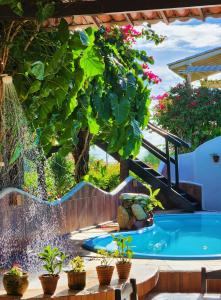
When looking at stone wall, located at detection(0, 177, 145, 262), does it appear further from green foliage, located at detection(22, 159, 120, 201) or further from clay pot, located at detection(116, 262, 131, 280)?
clay pot, located at detection(116, 262, 131, 280)

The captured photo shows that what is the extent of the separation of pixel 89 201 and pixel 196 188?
349 cm

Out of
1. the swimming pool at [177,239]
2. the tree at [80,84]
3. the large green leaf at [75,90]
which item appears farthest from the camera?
the swimming pool at [177,239]

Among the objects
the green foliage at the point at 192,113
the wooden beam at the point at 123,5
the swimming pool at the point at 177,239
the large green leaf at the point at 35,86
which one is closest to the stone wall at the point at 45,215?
the swimming pool at the point at 177,239

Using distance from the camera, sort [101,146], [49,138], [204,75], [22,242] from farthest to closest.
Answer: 1. [204,75]
2. [101,146]
3. [49,138]
4. [22,242]

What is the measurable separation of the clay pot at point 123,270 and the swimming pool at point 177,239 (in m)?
1.65

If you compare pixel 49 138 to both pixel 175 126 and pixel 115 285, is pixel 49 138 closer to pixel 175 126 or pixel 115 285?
pixel 115 285

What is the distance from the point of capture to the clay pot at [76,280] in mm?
5062

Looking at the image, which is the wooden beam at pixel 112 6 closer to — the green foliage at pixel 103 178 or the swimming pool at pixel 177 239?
the swimming pool at pixel 177 239

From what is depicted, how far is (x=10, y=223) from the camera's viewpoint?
7.47 meters

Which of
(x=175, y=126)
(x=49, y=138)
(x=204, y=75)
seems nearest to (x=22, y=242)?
(x=49, y=138)

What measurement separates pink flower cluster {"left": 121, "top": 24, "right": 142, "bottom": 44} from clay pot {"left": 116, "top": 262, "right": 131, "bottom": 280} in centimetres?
643

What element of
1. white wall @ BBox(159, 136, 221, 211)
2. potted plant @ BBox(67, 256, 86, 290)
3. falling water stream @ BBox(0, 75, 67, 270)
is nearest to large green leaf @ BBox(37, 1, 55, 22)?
falling water stream @ BBox(0, 75, 67, 270)

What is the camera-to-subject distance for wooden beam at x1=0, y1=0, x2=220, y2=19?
495 centimetres

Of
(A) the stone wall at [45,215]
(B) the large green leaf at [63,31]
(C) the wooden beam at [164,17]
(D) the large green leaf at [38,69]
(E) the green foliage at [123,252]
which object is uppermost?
(B) the large green leaf at [63,31]
